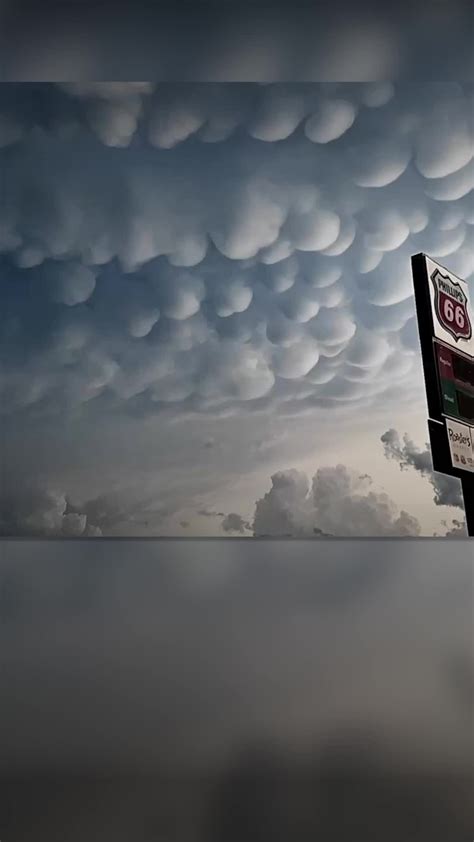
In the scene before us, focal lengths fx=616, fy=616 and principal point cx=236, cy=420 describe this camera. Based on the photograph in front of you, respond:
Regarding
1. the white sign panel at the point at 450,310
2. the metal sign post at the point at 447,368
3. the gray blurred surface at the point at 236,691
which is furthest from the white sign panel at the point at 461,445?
the gray blurred surface at the point at 236,691

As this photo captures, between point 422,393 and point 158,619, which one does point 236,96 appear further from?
point 158,619

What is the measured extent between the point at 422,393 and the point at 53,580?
4.60ft

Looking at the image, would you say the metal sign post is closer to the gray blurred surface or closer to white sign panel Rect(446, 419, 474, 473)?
white sign panel Rect(446, 419, 474, 473)

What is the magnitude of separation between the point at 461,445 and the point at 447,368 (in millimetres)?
230

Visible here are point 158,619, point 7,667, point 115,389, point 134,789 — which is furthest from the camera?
point 115,389

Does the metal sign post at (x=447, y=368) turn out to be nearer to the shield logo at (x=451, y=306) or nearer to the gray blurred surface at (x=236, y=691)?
the shield logo at (x=451, y=306)

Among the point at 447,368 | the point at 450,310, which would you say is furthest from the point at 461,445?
the point at 450,310

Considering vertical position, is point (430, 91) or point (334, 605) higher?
point (430, 91)

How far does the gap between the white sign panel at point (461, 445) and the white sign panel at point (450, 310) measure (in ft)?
0.80

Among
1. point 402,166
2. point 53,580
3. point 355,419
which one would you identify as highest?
point 402,166

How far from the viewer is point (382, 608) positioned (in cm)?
185

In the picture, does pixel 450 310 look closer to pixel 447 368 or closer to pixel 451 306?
pixel 451 306

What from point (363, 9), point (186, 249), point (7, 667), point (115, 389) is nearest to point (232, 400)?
point (115, 389)

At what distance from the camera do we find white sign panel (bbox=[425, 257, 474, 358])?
1833 millimetres
